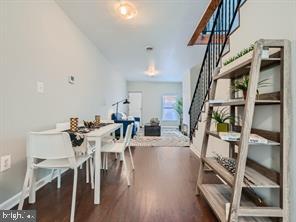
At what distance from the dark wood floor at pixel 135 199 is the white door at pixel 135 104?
739 cm

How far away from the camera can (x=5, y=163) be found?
6.44 feet

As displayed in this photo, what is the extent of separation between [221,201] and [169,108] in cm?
916

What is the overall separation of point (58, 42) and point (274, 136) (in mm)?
2929

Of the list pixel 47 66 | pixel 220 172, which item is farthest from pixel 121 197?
pixel 47 66

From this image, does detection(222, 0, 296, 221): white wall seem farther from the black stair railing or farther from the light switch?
the light switch

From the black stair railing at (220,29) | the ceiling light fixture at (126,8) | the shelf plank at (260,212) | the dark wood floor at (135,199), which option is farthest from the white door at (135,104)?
the shelf plank at (260,212)

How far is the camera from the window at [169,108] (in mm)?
10844

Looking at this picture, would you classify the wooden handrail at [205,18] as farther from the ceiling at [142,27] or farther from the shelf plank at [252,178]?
the shelf plank at [252,178]

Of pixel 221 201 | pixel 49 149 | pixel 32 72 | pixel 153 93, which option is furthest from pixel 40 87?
pixel 153 93

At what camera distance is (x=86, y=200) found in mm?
2133

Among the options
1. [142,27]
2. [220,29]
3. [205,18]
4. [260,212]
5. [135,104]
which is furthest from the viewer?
[135,104]

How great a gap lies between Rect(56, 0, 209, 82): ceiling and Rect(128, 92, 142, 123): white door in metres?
4.66

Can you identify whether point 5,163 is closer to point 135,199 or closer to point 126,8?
point 135,199

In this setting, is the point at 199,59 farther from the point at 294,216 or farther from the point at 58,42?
the point at 294,216
